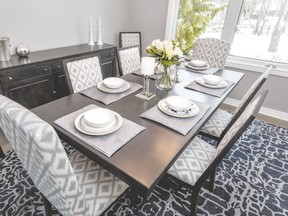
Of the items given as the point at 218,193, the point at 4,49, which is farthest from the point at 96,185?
the point at 4,49

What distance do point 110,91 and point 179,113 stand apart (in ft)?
1.93

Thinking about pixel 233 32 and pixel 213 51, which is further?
pixel 233 32

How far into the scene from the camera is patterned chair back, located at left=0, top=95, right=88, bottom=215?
67 centimetres

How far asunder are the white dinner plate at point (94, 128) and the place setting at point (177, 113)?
19 cm

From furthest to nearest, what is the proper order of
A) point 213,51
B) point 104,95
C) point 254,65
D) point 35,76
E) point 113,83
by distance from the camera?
point 254,65 → point 213,51 → point 35,76 → point 113,83 → point 104,95

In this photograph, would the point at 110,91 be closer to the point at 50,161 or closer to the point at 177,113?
the point at 177,113

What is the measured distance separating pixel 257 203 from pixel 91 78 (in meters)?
1.78

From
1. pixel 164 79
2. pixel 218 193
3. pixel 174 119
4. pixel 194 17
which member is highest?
pixel 194 17

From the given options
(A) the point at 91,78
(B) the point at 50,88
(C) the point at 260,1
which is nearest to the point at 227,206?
(A) the point at 91,78

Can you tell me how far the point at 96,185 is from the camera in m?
1.11

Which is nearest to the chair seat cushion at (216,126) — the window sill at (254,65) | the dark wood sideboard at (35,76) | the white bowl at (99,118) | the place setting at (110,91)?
the place setting at (110,91)

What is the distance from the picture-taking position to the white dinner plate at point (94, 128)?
3.42 feet

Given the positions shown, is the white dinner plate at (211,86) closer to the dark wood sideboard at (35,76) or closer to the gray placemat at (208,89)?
the gray placemat at (208,89)

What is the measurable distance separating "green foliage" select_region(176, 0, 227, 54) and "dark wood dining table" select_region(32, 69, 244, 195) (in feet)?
6.04
